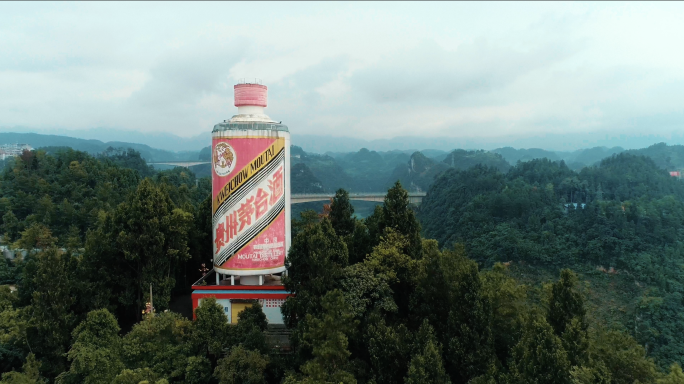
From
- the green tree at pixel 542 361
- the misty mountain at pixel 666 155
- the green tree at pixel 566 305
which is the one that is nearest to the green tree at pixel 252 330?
the green tree at pixel 542 361

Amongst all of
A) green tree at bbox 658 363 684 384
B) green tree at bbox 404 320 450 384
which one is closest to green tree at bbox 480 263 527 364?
green tree at bbox 404 320 450 384

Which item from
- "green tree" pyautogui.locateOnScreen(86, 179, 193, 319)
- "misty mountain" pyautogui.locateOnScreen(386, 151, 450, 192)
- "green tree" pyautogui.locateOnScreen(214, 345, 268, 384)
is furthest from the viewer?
"misty mountain" pyautogui.locateOnScreen(386, 151, 450, 192)

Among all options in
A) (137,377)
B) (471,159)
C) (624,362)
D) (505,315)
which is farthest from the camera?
(471,159)

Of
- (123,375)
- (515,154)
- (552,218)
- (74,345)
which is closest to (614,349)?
(123,375)

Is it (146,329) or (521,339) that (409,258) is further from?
(146,329)

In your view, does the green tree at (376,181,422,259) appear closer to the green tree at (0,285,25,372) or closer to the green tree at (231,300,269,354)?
the green tree at (231,300,269,354)

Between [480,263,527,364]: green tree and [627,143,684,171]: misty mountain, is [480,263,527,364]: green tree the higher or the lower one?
the lower one

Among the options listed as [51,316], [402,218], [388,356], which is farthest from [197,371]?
[402,218]

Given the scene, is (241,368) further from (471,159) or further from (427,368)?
(471,159)
